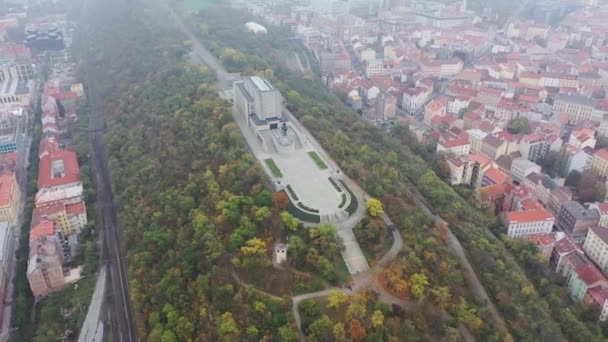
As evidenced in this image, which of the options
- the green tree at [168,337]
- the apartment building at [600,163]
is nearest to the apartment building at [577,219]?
the apartment building at [600,163]

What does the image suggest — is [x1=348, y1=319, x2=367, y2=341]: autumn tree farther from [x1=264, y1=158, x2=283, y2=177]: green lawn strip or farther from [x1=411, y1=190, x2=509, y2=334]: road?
[x1=264, y1=158, x2=283, y2=177]: green lawn strip

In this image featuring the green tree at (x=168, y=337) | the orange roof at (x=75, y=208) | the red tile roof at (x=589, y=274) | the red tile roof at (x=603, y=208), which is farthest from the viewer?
the orange roof at (x=75, y=208)

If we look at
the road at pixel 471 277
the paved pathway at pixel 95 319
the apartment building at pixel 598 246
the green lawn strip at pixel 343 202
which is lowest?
the paved pathway at pixel 95 319

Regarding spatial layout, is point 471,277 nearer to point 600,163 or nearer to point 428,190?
point 428,190

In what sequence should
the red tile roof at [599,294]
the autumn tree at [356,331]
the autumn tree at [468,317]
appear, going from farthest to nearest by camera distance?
1. the red tile roof at [599,294]
2. the autumn tree at [468,317]
3. the autumn tree at [356,331]

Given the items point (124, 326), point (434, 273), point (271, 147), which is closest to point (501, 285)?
point (434, 273)

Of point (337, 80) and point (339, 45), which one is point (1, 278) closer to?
point (337, 80)

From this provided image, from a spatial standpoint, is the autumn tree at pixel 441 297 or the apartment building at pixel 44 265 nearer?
the autumn tree at pixel 441 297

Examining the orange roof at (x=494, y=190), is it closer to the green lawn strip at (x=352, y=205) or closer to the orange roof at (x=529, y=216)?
the orange roof at (x=529, y=216)
